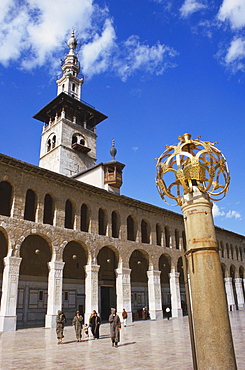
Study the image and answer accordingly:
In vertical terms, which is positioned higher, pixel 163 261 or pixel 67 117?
pixel 67 117

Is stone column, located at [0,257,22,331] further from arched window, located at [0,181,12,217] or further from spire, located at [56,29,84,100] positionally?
spire, located at [56,29,84,100]

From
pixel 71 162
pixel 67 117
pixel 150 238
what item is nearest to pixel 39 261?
pixel 150 238

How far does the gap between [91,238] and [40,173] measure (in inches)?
225

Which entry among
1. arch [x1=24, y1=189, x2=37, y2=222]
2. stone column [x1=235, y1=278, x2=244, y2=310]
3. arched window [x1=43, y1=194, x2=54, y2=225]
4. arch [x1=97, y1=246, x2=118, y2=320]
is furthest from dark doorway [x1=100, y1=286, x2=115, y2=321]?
stone column [x1=235, y1=278, x2=244, y2=310]

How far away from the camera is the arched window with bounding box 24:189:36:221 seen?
65.9ft

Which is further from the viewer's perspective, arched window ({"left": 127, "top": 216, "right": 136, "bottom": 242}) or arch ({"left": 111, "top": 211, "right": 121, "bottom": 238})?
arched window ({"left": 127, "top": 216, "right": 136, "bottom": 242})

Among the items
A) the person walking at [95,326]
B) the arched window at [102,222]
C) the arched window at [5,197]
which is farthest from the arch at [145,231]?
the person walking at [95,326]

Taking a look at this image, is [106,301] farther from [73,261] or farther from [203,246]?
[203,246]

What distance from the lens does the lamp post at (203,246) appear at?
4.09 meters

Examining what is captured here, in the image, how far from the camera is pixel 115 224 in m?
23.9

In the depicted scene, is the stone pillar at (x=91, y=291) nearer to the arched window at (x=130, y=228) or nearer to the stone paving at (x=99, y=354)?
the arched window at (x=130, y=228)

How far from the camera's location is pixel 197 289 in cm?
435

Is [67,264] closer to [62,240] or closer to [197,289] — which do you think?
[62,240]

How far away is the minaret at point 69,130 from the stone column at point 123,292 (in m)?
16.0
